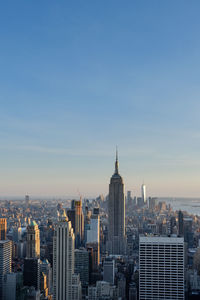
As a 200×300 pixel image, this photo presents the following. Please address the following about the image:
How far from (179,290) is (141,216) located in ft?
131

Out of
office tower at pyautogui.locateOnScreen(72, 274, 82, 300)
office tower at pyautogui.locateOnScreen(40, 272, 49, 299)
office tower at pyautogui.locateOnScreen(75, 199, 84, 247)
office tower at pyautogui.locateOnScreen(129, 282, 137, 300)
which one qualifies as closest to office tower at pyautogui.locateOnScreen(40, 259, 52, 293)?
office tower at pyautogui.locateOnScreen(40, 272, 49, 299)

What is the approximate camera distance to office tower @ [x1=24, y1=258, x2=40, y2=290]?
2355cm

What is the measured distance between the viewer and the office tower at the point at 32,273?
927 inches

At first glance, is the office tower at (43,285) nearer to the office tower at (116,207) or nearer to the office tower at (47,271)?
the office tower at (47,271)

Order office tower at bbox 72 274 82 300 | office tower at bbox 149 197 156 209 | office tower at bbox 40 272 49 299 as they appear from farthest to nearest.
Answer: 1. office tower at bbox 149 197 156 209
2. office tower at bbox 40 272 49 299
3. office tower at bbox 72 274 82 300

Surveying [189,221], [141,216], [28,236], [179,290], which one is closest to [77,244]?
[28,236]

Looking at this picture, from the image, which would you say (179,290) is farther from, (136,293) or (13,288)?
(13,288)

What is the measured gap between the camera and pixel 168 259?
59.4ft

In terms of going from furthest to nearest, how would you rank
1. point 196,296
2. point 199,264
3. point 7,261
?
point 199,264
point 7,261
point 196,296

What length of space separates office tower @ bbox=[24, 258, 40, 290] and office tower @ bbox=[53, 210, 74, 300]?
358cm

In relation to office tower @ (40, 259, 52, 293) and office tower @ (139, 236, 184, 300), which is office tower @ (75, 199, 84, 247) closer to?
office tower @ (40, 259, 52, 293)

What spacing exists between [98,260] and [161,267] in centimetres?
1313

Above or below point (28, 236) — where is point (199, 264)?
below

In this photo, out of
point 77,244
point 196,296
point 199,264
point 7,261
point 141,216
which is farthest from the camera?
point 141,216
